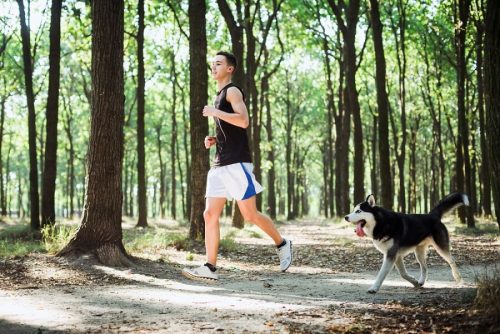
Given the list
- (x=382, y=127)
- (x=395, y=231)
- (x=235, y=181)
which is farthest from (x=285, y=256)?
(x=382, y=127)

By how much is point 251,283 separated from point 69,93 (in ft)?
106

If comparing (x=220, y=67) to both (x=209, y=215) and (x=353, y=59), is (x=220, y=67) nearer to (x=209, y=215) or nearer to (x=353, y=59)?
(x=209, y=215)

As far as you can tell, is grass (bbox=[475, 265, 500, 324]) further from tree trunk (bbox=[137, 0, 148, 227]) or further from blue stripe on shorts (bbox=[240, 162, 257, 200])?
tree trunk (bbox=[137, 0, 148, 227])

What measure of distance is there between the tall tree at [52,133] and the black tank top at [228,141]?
9.64 meters

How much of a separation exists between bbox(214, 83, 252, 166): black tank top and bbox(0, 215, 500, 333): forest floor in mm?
1684

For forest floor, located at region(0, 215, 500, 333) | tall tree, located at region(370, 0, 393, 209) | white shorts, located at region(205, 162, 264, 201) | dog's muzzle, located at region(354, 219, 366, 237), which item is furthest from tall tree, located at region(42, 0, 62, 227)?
dog's muzzle, located at region(354, 219, 366, 237)

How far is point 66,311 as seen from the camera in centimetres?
505

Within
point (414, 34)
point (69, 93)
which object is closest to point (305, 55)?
point (414, 34)

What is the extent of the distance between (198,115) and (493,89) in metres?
7.55

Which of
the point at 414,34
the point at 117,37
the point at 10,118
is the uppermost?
the point at 414,34

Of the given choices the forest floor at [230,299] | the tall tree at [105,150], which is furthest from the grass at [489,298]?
the tall tree at [105,150]

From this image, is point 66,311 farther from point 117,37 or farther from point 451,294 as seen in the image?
point 117,37

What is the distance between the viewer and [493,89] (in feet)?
18.6

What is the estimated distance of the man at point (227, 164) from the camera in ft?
21.7
